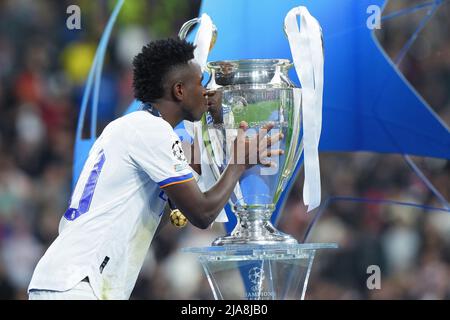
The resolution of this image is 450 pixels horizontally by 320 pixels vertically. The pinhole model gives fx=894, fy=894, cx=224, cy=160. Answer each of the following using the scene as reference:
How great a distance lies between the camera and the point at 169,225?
479 centimetres

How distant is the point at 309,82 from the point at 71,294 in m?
1.06

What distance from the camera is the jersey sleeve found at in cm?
267

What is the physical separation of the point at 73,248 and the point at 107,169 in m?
0.26

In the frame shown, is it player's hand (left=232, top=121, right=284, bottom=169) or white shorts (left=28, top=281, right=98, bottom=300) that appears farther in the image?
player's hand (left=232, top=121, right=284, bottom=169)

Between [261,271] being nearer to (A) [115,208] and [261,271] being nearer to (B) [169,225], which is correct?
(A) [115,208]

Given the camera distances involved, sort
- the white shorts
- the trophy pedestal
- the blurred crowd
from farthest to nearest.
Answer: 1. the blurred crowd
2. the trophy pedestal
3. the white shorts

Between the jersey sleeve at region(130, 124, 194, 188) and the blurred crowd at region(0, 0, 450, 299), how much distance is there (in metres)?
1.84

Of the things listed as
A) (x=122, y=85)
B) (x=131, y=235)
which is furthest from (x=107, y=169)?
(x=122, y=85)

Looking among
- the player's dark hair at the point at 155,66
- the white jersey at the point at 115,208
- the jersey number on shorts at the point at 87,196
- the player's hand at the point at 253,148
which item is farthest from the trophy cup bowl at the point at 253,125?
the jersey number on shorts at the point at 87,196

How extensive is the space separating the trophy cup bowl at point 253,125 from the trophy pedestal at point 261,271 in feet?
0.27

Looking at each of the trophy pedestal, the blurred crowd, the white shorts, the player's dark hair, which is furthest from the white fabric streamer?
the blurred crowd

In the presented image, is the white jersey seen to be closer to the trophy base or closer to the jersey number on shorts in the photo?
the jersey number on shorts

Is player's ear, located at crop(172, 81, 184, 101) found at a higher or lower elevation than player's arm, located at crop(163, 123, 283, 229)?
higher

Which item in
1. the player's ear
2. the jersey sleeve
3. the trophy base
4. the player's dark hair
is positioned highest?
the player's dark hair
